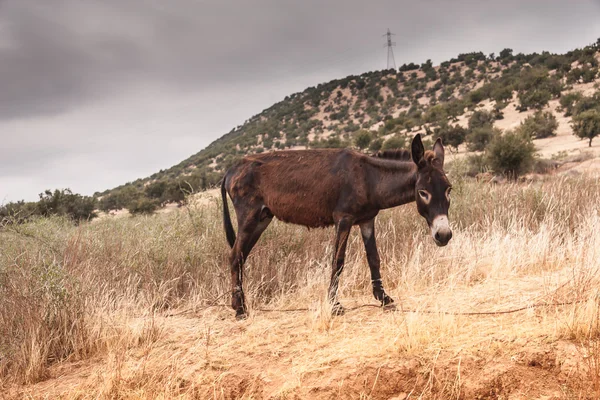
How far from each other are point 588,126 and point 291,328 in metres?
29.6

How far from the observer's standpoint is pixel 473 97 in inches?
1928

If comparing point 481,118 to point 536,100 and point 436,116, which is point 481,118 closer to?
point 536,100

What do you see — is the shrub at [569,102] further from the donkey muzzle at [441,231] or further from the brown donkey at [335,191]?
the donkey muzzle at [441,231]

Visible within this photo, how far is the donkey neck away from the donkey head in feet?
0.58

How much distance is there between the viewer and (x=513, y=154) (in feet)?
60.6

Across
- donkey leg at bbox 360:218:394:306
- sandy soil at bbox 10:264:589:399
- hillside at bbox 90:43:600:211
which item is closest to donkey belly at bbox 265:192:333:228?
donkey leg at bbox 360:218:394:306

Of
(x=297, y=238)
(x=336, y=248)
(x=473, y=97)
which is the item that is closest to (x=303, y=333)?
(x=336, y=248)

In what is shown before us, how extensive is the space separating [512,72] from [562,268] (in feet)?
209

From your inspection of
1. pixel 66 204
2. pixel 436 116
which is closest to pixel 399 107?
pixel 436 116

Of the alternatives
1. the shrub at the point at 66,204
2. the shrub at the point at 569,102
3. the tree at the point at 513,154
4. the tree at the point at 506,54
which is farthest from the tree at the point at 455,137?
the tree at the point at 506,54

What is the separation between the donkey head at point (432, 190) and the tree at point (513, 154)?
1604 centimetres

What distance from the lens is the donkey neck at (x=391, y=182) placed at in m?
4.66

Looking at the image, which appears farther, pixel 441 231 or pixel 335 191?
pixel 335 191

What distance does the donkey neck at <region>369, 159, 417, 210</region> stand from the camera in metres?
4.66
